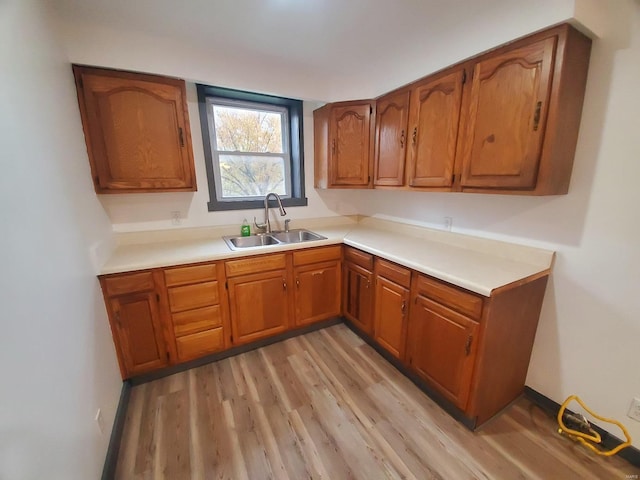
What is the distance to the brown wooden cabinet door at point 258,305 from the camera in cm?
208

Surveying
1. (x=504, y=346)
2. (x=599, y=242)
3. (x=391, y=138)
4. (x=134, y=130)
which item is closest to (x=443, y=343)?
(x=504, y=346)

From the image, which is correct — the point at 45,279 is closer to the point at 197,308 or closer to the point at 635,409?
the point at 197,308

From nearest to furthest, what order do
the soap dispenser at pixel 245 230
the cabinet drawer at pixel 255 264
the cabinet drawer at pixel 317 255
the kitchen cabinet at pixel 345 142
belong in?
the cabinet drawer at pixel 255 264 → the cabinet drawer at pixel 317 255 → the kitchen cabinet at pixel 345 142 → the soap dispenser at pixel 245 230

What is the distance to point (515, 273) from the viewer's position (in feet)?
4.88

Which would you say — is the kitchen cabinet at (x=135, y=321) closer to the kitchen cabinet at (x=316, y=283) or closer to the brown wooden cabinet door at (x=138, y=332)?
Answer: the brown wooden cabinet door at (x=138, y=332)

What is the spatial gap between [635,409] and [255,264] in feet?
7.62

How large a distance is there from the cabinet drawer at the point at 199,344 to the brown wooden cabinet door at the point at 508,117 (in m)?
2.08

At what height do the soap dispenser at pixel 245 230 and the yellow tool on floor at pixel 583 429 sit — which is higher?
the soap dispenser at pixel 245 230

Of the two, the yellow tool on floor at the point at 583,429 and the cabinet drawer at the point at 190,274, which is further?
the cabinet drawer at the point at 190,274

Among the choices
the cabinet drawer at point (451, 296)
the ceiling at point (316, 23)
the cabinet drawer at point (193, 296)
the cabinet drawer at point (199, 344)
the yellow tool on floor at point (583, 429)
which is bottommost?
the yellow tool on floor at point (583, 429)

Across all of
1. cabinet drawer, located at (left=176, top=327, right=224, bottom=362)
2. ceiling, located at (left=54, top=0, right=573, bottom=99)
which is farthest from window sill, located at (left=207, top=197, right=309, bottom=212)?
ceiling, located at (left=54, top=0, right=573, bottom=99)

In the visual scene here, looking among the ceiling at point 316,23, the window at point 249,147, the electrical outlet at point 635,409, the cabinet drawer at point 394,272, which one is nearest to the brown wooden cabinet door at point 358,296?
the cabinet drawer at point 394,272

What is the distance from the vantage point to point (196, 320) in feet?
6.44

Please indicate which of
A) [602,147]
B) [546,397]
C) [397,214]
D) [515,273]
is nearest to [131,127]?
[397,214]
